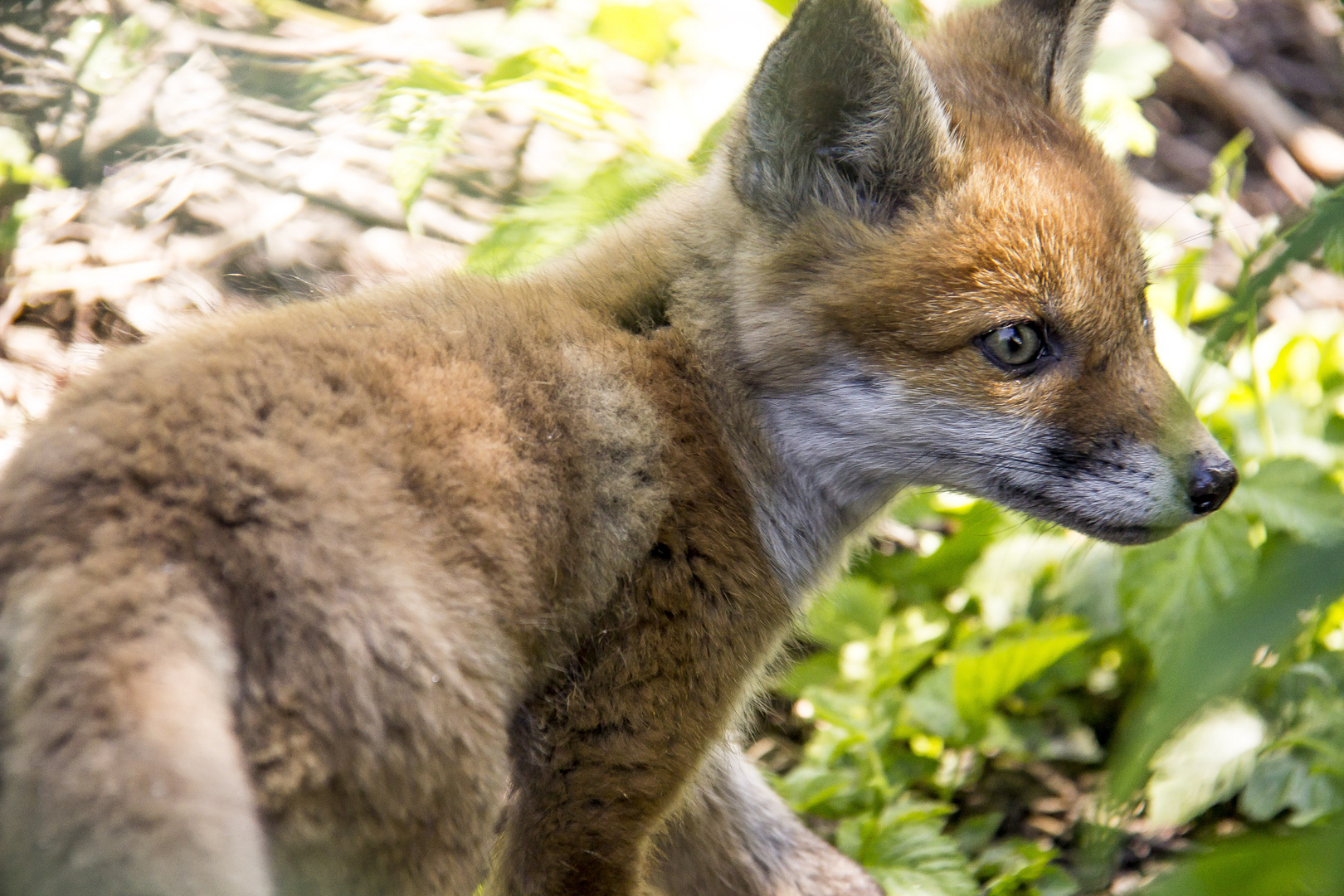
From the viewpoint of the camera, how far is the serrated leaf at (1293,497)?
13.7ft

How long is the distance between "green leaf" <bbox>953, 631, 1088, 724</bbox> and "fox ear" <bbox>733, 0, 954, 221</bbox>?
192 centimetres

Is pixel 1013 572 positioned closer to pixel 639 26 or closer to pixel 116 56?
pixel 639 26

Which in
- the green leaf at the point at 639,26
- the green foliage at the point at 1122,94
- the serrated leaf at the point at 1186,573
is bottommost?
the serrated leaf at the point at 1186,573

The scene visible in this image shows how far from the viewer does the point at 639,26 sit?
5.15 meters

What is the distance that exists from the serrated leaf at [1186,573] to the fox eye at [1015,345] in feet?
4.38

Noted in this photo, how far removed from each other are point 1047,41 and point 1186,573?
2.05 m

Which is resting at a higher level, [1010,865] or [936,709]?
[936,709]

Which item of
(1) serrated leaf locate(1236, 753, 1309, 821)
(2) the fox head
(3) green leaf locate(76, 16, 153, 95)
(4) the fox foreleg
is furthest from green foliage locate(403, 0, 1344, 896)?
(3) green leaf locate(76, 16, 153, 95)

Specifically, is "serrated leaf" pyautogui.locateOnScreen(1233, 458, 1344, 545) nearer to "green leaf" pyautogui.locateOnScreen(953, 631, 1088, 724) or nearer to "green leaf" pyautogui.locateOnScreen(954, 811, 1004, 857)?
"green leaf" pyautogui.locateOnScreen(953, 631, 1088, 724)

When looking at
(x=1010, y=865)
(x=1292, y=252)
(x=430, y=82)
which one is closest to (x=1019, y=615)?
(x=1010, y=865)

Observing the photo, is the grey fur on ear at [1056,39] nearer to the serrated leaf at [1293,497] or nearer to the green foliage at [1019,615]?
the green foliage at [1019,615]

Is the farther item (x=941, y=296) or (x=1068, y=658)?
(x=1068, y=658)

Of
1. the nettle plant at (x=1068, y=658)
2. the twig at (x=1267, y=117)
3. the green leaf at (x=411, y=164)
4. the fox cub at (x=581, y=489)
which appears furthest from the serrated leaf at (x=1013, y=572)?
the twig at (x=1267, y=117)

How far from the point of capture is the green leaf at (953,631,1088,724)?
4320 mm
